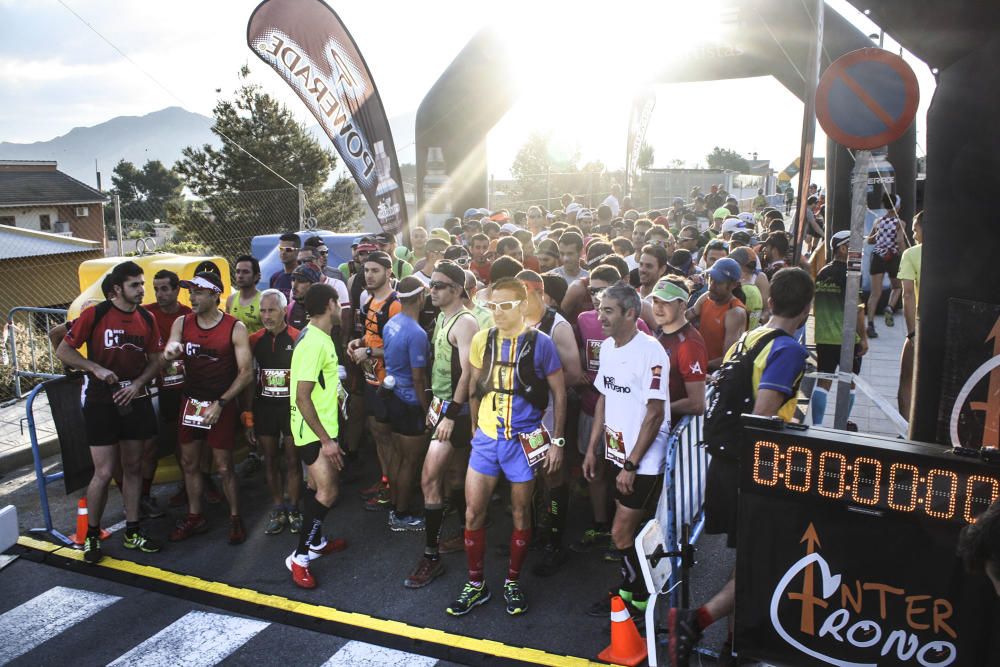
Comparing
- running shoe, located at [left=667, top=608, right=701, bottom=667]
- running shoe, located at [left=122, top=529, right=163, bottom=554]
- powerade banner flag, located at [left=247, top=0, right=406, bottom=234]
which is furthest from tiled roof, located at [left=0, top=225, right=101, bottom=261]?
running shoe, located at [left=667, top=608, right=701, bottom=667]

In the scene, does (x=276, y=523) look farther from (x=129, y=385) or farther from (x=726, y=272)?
(x=726, y=272)

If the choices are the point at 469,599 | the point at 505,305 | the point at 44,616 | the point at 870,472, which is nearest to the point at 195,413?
the point at 44,616

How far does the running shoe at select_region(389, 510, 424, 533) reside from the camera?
6207 mm

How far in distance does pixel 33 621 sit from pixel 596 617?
12.4 ft

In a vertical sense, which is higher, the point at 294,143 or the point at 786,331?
the point at 294,143

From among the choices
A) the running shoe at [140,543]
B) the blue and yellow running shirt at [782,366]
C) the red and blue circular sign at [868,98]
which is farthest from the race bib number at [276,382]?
the red and blue circular sign at [868,98]

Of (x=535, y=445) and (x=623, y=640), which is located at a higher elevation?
(x=535, y=445)

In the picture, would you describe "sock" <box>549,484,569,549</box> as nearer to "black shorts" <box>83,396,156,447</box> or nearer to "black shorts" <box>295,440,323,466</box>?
"black shorts" <box>295,440,323,466</box>

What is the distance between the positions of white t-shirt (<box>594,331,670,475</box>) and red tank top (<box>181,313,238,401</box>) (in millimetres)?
3139

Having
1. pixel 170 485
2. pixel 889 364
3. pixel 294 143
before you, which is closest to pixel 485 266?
pixel 170 485

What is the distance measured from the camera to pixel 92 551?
5695 millimetres

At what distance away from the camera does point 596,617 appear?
191 inches

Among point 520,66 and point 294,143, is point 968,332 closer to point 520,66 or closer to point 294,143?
point 520,66

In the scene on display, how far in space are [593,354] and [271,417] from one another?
8.88ft
